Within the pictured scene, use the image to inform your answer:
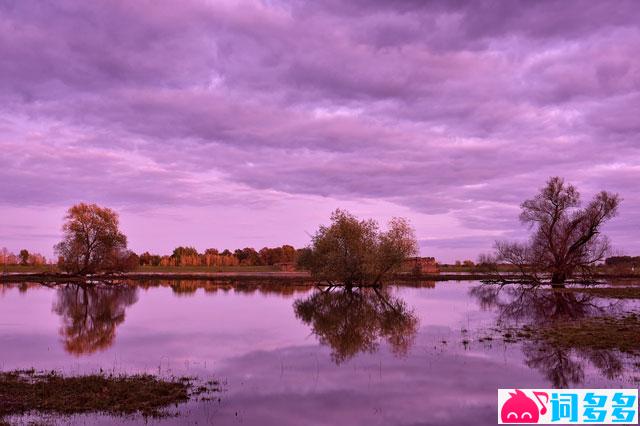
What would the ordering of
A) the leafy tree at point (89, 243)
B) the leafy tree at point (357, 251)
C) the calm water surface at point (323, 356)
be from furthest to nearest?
1. the leafy tree at point (89, 243)
2. the leafy tree at point (357, 251)
3. the calm water surface at point (323, 356)

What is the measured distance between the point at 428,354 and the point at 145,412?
13.6 meters

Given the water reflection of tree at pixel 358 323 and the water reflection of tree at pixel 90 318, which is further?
the water reflection of tree at pixel 90 318

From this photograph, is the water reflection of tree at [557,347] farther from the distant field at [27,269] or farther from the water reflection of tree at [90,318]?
the distant field at [27,269]

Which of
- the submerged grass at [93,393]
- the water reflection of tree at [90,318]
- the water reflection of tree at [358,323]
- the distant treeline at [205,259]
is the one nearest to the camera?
the submerged grass at [93,393]

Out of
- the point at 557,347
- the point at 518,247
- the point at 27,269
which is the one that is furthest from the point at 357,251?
the point at 27,269

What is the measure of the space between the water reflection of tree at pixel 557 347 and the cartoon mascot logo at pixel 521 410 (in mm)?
2964

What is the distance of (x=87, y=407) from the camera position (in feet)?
49.8

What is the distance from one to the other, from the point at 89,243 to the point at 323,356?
89111mm

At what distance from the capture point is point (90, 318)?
39.2 metres

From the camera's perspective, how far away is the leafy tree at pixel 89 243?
10075 cm

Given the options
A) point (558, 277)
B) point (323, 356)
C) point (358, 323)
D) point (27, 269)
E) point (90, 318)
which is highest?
point (558, 277)

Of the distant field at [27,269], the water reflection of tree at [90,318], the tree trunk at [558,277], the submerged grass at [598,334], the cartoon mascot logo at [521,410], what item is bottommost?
the water reflection of tree at [90,318]

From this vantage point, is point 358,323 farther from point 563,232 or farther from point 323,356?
point 563,232

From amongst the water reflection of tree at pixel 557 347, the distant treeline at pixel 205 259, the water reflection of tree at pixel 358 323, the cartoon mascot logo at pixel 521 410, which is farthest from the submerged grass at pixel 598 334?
the distant treeline at pixel 205 259
